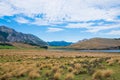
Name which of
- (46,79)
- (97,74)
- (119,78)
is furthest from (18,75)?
(119,78)

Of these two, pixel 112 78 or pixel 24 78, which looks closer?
pixel 112 78

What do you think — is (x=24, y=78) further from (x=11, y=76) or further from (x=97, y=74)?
(x=97, y=74)

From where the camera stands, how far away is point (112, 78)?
811 inches

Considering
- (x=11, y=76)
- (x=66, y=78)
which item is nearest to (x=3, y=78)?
(x=11, y=76)

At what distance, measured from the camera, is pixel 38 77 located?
75.3ft

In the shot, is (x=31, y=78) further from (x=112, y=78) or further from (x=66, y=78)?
(x=112, y=78)

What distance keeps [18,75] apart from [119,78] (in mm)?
9680

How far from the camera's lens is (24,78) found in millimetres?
22797

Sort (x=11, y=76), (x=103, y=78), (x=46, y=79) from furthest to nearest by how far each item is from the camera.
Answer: (x=11, y=76)
(x=46, y=79)
(x=103, y=78)

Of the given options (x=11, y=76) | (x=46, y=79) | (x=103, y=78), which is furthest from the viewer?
(x=11, y=76)

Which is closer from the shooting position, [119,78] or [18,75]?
[119,78]

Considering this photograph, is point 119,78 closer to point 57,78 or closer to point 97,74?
point 97,74

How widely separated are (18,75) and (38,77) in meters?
2.48

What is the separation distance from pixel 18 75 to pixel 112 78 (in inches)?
362
